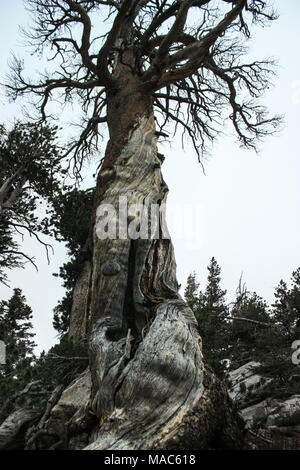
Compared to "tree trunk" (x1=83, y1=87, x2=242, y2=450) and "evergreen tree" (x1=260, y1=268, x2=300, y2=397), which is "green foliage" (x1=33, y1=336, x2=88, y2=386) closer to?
"tree trunk" (x1=83, y1=87, x2=242, y2=450)

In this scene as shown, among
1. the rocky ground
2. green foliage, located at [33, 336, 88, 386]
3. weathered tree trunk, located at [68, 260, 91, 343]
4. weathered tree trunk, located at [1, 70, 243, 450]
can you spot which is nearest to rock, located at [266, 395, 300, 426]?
the rocky ground

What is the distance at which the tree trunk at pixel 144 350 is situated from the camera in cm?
235

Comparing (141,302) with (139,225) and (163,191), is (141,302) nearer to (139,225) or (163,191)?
(139,225)

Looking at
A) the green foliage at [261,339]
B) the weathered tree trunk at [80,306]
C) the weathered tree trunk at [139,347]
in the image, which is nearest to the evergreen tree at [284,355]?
the green foliage at [261,339]

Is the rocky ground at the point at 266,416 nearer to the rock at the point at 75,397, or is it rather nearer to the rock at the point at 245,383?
the rock at the point at 245,383

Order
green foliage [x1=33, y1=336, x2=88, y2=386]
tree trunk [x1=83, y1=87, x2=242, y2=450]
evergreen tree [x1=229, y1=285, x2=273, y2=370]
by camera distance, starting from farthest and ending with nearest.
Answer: evergreen tree [x1=229, y1=285, x2=273, y2=370] < green foliage [x1=33, y1=336, x2=88, y2=386] < tree trunk [x1=83, y1=87, x2=242, y2=450]

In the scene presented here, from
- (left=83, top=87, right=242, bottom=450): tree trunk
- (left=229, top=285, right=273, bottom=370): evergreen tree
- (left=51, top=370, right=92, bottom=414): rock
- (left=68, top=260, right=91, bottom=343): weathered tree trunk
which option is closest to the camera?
(left=83, top=87, right=242, bottom=450): tree trunk

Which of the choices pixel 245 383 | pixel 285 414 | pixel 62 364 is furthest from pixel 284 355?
pixel 62 364

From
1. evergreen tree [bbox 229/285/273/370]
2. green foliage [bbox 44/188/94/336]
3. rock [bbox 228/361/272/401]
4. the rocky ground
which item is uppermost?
green foliage [bbox 44/188/94/336]

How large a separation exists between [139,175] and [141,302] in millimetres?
1967

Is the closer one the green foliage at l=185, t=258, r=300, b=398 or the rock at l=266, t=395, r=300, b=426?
the rock at l=266, t=395, r=300, b=426

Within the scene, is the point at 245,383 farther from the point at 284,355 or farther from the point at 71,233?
the point at 71,233

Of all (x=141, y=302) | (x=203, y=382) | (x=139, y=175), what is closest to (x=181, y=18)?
(x=139, y=175)

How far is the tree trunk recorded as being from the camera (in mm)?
2354
